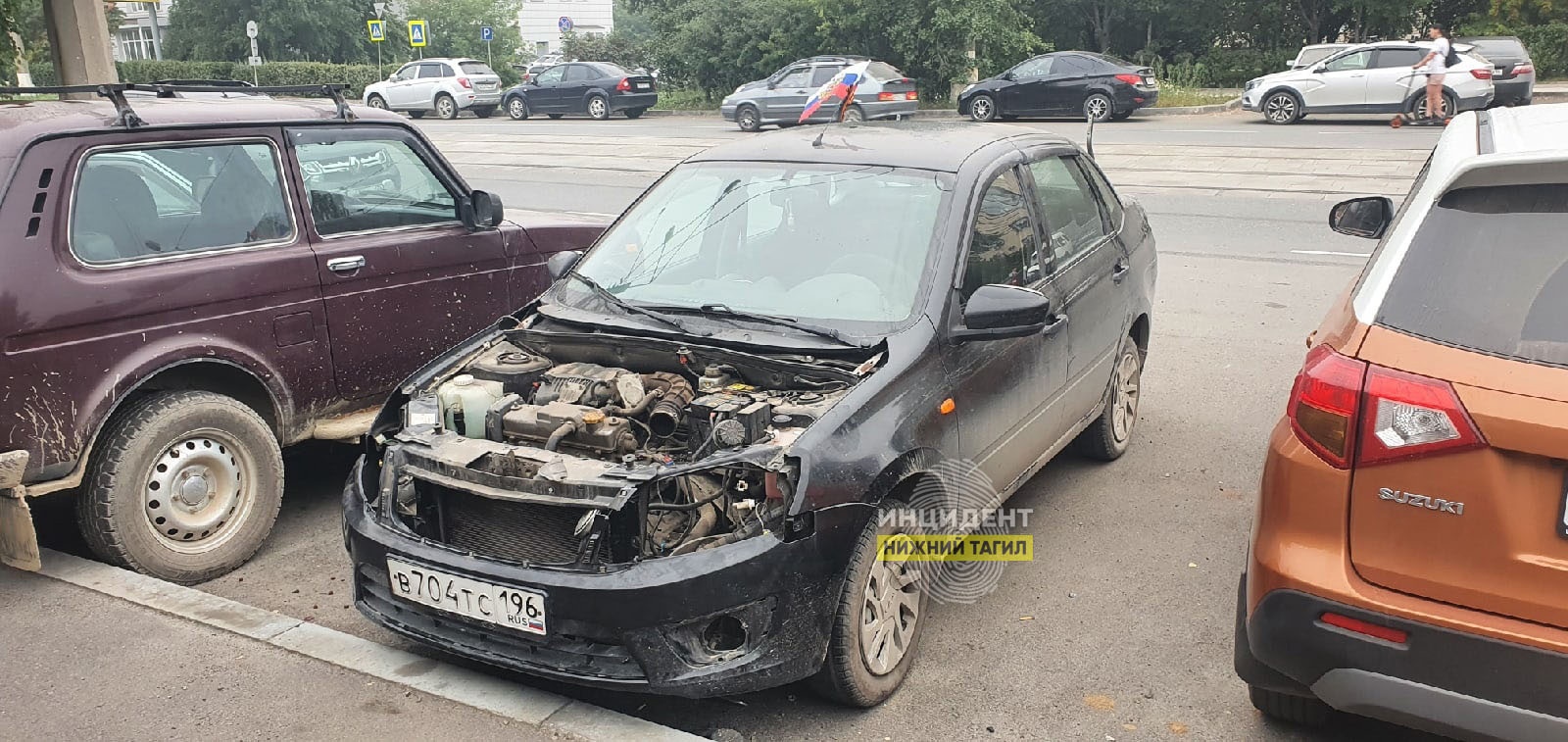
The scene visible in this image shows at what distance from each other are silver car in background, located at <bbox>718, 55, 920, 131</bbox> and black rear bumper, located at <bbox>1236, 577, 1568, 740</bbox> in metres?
23.1

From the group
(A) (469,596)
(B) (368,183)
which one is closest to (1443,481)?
(A) (469,596)

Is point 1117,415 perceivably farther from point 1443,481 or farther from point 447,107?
point 447,107

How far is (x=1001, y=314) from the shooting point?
4.17m

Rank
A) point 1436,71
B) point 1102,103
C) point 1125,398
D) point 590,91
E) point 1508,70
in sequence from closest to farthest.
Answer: point 1125,398
point 1436,71
point 1508,70
point 1102,103
point 590,91

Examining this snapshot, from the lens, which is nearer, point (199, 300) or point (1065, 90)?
point (199, 300)

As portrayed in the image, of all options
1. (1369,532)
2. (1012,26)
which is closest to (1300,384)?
(1369,532)

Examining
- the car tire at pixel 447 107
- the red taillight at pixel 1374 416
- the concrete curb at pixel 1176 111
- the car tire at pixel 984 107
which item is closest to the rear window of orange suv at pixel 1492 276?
the red taillight at pixel 1374 416

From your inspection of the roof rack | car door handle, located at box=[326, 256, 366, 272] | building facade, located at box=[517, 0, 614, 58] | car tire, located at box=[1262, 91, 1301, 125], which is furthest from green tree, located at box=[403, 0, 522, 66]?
car door handle, located at box=[326, 256, 366, 272]

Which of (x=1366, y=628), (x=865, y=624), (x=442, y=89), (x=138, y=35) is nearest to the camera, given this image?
(x=1366, y=628)

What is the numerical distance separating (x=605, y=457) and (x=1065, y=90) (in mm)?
23927

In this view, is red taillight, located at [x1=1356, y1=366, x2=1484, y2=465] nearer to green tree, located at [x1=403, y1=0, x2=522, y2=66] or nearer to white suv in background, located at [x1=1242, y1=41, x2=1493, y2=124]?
white suv in background, located at [x1=1242, y1=41, x2=1493, y2=124]

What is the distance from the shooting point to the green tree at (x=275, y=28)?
49.5m

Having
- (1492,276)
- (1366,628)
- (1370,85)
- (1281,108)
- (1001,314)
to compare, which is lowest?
(1281,108)

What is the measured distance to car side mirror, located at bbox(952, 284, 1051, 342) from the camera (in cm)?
418
